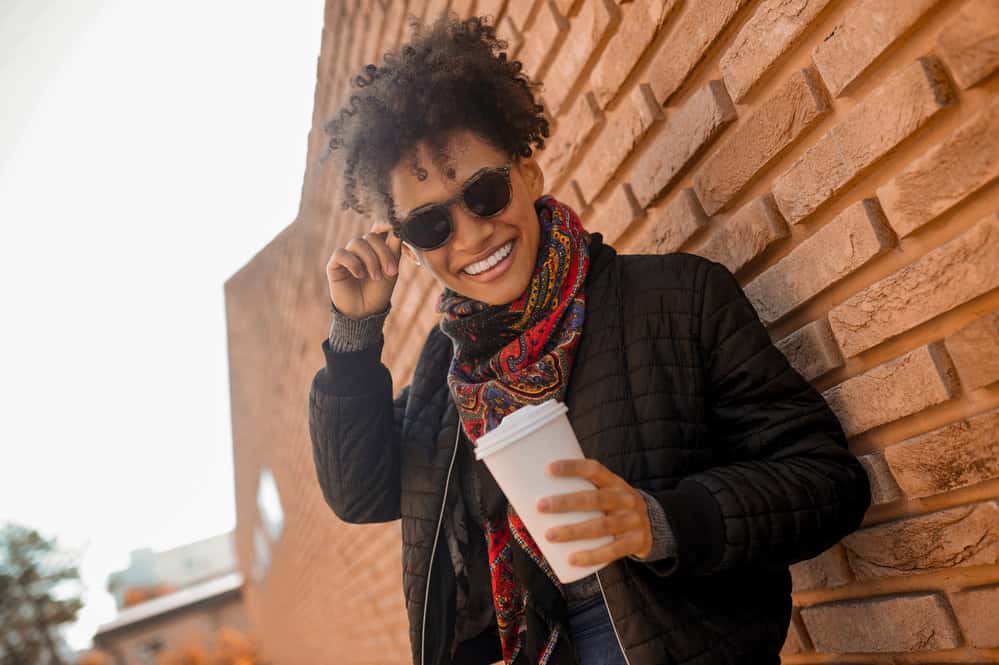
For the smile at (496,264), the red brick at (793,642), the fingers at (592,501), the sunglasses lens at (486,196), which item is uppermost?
the sunglasses lens at (486,196)

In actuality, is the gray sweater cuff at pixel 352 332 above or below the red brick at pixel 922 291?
above

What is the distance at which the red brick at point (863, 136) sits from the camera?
3.62ft

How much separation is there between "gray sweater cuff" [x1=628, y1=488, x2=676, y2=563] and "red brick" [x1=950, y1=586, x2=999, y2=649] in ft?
1.80

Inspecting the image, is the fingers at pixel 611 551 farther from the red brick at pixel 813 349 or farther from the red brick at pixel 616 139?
the red brick at pixel 616 139

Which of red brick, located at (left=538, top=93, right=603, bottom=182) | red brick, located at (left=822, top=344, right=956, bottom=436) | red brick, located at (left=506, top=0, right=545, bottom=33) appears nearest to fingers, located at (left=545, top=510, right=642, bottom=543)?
red brick, located at (left=822, top=344, right=956, bottom=436)

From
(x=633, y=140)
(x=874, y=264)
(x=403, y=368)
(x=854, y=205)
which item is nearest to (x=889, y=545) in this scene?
(x=874, y=264)

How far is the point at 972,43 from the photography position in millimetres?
1039

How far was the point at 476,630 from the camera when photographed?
171 cm

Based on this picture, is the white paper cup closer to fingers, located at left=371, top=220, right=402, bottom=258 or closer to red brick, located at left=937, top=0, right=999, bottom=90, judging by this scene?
red brick, located at left=937, top=0, right=999, bottom=90

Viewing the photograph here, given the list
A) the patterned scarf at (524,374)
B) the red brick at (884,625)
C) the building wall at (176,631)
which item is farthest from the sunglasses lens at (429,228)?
the building wall at (176,631)

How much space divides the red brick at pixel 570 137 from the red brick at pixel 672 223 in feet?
1.01

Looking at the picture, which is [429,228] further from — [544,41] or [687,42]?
[544,41]

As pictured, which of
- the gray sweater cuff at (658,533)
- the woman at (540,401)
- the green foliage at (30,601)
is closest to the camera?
the gray sweater cuff at (658,533)

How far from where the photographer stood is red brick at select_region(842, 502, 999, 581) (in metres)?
1.20
